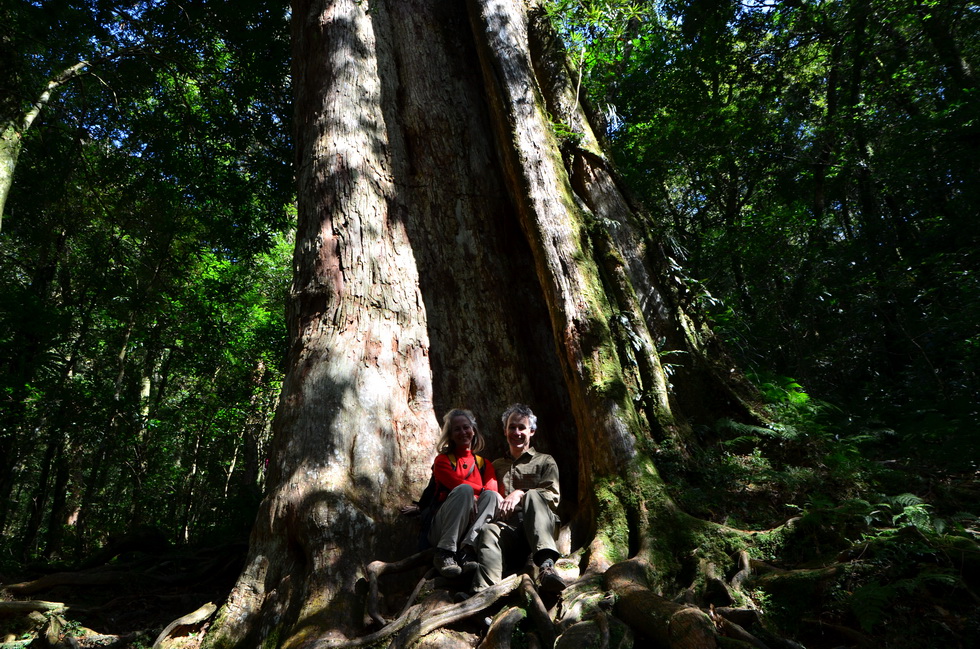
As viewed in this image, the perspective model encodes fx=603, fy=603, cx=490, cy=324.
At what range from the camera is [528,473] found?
456cm

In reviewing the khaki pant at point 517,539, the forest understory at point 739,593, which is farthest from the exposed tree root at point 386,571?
the khaki pant at point 517,539

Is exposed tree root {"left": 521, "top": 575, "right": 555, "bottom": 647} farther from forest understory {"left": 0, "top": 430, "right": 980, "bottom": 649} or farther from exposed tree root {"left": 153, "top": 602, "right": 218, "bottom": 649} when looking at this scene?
exposed tree root {"left": 153, "top": 602, "right": 218, "bottom": 649}

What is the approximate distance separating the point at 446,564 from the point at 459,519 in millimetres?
283

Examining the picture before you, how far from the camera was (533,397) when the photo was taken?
5434 mm

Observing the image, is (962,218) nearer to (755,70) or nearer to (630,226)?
(755,70)

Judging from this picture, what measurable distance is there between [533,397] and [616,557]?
6.42ft

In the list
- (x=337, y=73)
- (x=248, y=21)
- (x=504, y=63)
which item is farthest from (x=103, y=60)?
(x=504, y=63)

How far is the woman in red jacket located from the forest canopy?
64cm

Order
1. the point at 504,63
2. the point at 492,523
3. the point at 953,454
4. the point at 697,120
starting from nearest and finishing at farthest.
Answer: the point at 492,523 → the point at 953,454 → the point at 504,63 → the point at 697,120

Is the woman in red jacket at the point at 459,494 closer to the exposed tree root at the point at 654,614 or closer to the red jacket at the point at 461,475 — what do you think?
the red jacket at the point at 461,475

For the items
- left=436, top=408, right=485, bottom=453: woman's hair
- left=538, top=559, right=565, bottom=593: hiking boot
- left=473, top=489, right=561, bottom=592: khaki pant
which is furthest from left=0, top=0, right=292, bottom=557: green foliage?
left=538, top=559, right=565, bottom=593: hiking boot

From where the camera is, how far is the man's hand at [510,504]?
13.6 ft

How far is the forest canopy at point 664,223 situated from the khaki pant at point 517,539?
92cm

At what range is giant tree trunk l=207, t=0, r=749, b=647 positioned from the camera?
13.0 ft
